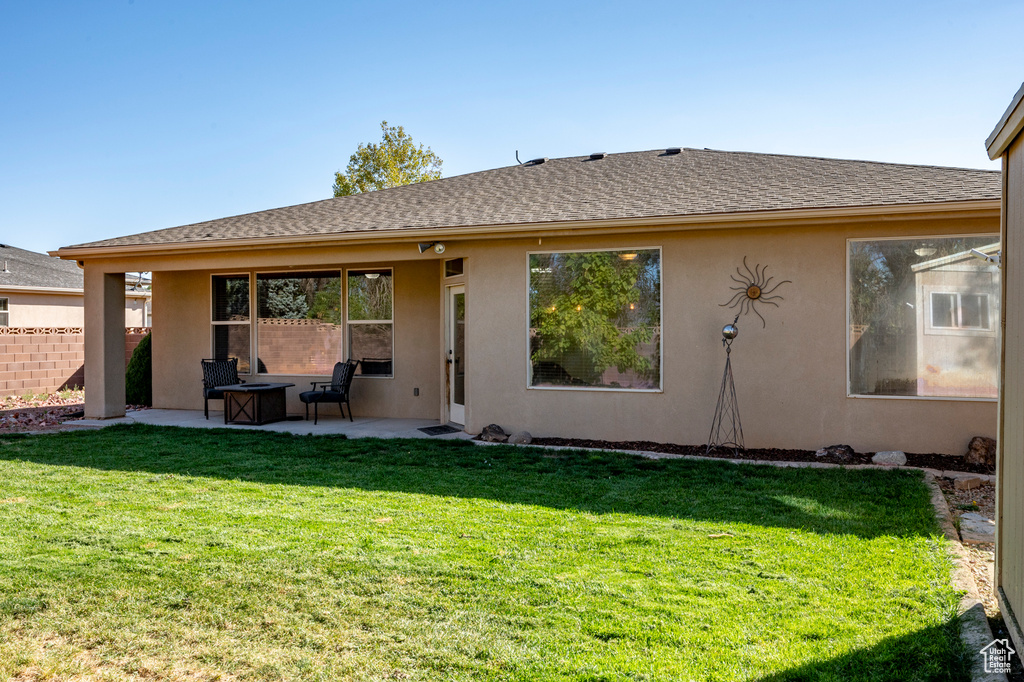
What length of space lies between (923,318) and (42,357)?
1593 cm

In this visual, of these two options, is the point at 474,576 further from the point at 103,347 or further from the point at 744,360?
the point at 103,347

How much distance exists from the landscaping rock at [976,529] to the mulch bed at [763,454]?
5.69 feet

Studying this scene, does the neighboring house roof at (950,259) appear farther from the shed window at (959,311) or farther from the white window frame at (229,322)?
the white window frame at (229,322)

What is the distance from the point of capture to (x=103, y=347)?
10258mm

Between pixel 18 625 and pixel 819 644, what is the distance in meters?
3.45

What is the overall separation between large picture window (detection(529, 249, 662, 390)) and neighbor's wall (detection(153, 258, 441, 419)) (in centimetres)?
241

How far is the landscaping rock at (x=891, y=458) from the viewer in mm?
6828

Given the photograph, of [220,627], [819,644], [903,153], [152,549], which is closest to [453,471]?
[152,549]

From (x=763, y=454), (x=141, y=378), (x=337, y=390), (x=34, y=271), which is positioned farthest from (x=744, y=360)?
(x=34, y=271)

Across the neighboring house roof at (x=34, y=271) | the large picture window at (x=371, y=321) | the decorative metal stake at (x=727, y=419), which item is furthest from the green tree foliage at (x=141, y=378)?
the decorative metal stake at (x=727, y=419)

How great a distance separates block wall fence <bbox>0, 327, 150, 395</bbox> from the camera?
45.6 feet

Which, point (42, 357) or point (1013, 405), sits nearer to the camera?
point (1013, 405)

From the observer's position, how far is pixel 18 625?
3.08m

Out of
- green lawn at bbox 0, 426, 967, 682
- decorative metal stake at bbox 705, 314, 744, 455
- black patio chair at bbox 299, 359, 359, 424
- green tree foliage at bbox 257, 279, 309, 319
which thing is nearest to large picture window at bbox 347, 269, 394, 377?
black patio chair at bbox 299, 359, 359, 424
